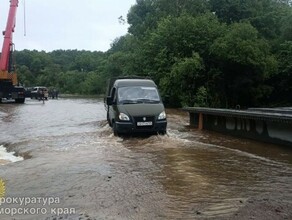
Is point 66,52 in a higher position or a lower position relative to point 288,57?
higher

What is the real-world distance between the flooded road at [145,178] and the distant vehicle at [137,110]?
397 mm

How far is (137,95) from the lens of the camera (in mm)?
13898

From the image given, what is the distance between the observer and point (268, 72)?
30.5 m

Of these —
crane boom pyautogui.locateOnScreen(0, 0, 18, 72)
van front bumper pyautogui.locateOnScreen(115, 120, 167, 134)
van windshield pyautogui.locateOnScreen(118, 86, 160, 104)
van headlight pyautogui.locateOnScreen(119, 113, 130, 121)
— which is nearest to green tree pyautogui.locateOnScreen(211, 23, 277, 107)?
van windshield pyautogui.locateOnScreen(118, 86, 160, 104)

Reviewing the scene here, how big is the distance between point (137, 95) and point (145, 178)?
6.38m

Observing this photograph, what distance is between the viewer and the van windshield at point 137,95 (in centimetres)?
1365

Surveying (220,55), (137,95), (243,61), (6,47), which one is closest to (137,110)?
(137,95)

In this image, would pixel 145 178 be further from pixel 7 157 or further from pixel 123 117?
pixel 123 117

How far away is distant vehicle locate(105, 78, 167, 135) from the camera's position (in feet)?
41.9

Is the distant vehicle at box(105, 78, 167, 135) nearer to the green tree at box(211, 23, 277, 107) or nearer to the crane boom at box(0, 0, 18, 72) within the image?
the green tree at box(211, 23, 277, 107)

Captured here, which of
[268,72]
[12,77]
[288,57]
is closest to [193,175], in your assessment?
[268,72]

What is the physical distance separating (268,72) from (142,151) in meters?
22.0

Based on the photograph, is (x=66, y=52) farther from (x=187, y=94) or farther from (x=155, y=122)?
(x=155, y=122)

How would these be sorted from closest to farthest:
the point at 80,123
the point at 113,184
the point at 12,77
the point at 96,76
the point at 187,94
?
the point at 113,184 < the point at 80,123 < the point at 187,94 < the point at 12,77 < the point at 96,76
